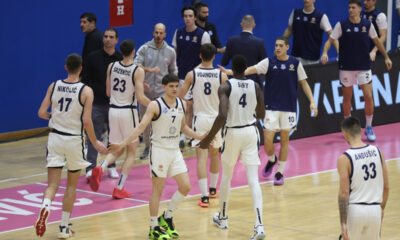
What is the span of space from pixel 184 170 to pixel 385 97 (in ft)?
28.3

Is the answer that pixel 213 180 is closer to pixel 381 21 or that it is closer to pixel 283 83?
pixel 283 83

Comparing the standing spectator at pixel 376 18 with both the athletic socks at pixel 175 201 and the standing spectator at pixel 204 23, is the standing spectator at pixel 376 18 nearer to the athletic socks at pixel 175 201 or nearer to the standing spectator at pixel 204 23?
the standing spectator at pixel 204 23

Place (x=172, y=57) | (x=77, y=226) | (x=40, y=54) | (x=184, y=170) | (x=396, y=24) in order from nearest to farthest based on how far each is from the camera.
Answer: (x=184, y=170) < (x=77, y=226) < (x=172, y=57) < (x=40, y=54) < (x=396, y=24)

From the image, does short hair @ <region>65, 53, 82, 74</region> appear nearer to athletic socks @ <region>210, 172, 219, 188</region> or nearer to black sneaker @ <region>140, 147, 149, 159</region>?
athletic socks @ <region>210, 172, 219, 188</region>

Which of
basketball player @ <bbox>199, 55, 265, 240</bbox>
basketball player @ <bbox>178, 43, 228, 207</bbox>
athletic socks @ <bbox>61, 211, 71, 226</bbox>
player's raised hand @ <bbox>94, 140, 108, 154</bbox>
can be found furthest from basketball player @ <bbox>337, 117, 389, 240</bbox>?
basketball player @ <bbox>178, 43, 228, 207</bbox>

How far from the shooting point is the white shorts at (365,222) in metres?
6.59

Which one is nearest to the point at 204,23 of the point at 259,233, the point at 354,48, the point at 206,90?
the point at 354,48

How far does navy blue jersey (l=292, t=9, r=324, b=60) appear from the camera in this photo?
15.3 metres

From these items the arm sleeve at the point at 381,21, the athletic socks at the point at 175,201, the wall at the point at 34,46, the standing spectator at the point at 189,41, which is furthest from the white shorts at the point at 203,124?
the wall at the point at 34,46

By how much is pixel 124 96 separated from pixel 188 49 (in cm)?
328

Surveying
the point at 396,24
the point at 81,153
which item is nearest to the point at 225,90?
the point at 81,153

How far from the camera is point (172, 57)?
13148mm

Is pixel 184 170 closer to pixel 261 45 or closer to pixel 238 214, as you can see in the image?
pixel 238 214

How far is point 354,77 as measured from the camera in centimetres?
1466
